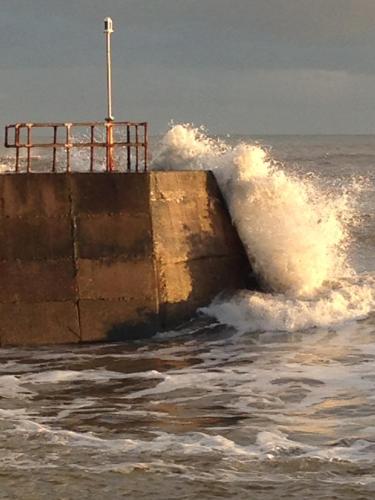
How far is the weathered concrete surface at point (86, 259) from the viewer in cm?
1152

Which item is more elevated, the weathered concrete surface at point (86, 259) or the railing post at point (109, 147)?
the railing post at point (109, 147)

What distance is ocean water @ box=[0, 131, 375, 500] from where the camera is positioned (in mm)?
6480

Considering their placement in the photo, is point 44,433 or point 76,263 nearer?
point 44,433

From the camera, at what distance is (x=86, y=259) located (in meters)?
11.6

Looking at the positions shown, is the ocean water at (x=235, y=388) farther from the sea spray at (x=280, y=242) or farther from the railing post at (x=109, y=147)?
the railing post at (x=109, y=147)

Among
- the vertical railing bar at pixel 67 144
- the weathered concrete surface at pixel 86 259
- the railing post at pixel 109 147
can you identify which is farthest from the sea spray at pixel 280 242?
the vertical railing bar at pixel 67 144

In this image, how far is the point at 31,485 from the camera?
630cm

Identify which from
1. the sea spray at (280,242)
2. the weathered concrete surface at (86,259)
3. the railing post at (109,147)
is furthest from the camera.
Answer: the sea spray at (280,242)

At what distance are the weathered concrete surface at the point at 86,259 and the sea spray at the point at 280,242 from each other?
3.52 feet

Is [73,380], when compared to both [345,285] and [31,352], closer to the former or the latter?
[31,352]

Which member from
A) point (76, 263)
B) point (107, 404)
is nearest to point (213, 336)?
point (76, 263)

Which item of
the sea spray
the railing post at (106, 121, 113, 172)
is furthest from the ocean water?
the railing post at (106, 121, 113, 172)

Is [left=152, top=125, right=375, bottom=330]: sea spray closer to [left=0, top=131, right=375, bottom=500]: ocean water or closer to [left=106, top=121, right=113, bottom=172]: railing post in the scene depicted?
[left=0, top=131, right=375, bottom=500]: ocean water

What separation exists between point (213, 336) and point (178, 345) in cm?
71
